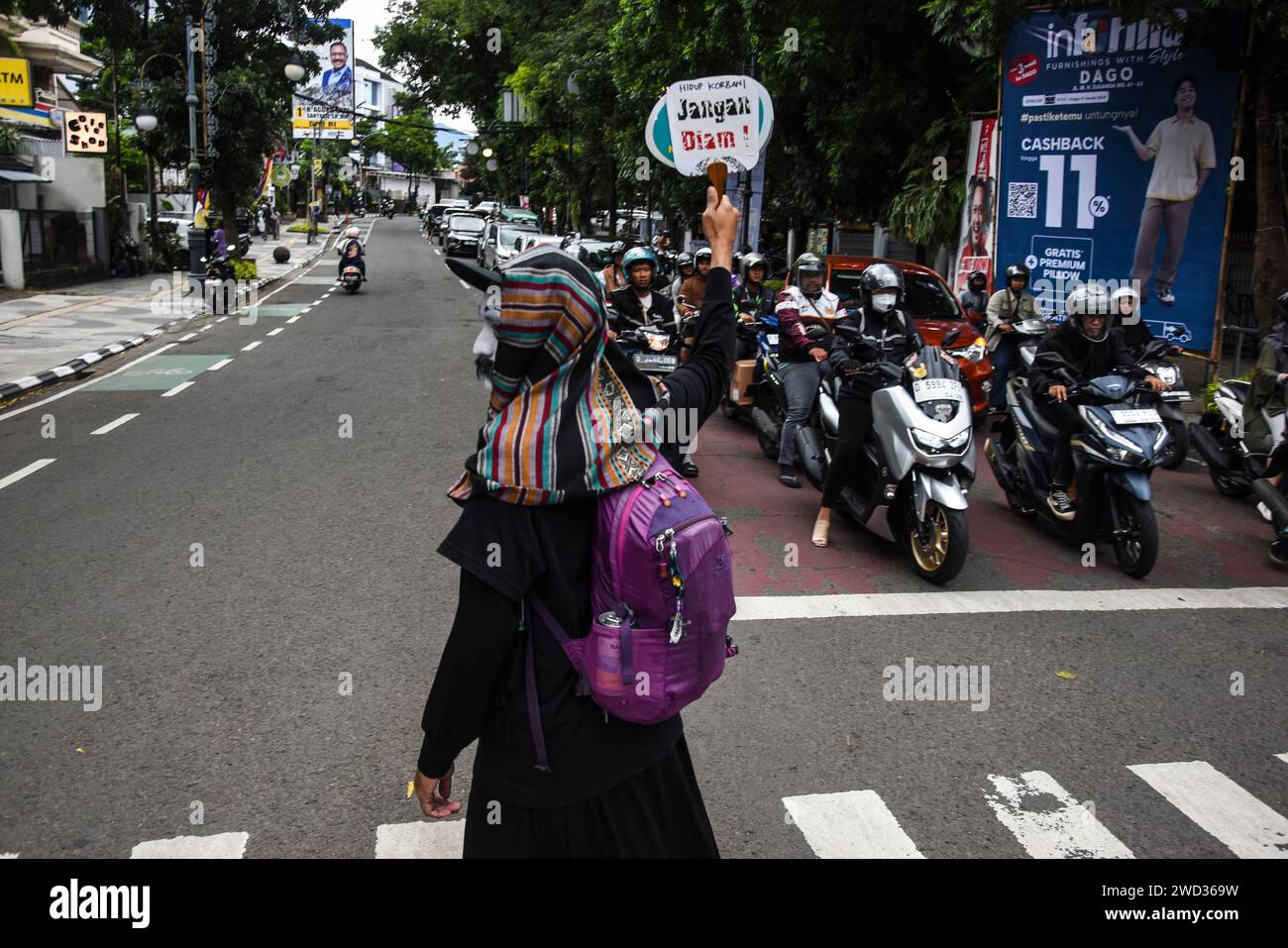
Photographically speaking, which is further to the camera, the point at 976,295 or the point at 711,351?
the point at 976,295

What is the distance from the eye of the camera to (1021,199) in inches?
574

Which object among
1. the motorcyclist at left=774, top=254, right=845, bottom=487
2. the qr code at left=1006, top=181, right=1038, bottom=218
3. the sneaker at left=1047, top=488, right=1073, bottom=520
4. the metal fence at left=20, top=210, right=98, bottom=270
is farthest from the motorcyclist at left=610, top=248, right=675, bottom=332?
the metal fence at left=20, top=210, right=98, bottom=270

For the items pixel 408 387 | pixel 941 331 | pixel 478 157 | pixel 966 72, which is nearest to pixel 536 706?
pixel 941 331

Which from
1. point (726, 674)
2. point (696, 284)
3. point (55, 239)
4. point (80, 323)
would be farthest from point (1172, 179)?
point (55, 239)

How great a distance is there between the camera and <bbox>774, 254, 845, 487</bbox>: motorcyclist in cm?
861

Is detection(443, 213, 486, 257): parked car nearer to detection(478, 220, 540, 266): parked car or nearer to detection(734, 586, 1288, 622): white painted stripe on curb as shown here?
detection(478, 220, 540, 266): parked car

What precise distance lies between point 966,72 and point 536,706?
17206 mm

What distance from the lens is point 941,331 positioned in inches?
456

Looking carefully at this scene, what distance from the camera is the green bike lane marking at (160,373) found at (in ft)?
43.3

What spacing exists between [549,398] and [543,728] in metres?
Answer: 0.66

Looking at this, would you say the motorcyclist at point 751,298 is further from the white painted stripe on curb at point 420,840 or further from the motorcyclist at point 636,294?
the white painted stripe on curb at point 420,840

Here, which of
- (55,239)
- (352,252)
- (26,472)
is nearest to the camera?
(26,472)

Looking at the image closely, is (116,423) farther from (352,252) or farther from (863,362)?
(352,252)

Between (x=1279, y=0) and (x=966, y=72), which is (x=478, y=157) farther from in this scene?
(x=1279, y=0)
